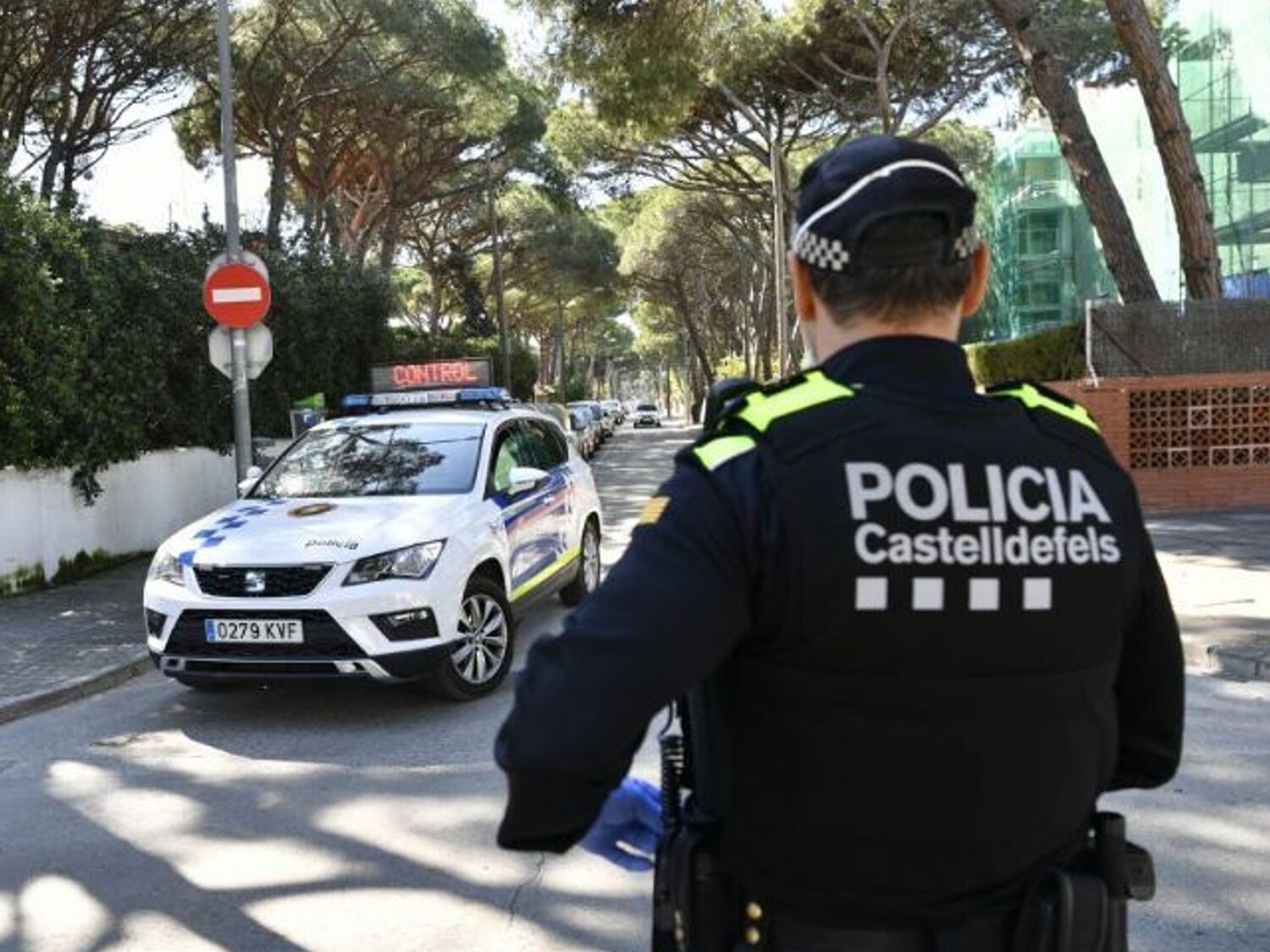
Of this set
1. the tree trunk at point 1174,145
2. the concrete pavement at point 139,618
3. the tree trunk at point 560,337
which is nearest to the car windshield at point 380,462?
the concrete pavement at point 139,618

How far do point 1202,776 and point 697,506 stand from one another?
4406 mm

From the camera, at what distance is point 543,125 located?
30.5 m

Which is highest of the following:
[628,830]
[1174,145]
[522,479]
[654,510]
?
[1174,145]

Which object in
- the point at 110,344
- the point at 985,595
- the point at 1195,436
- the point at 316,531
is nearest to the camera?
the point at 985,595

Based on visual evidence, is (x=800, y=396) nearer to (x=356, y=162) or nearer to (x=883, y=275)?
(x=883, y=275)

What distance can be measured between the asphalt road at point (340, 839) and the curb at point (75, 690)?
126mm

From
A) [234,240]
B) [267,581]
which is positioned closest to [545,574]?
[267,581]

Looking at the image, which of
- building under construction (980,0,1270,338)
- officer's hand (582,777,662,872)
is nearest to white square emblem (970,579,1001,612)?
officer's hand (582,777,662,872)

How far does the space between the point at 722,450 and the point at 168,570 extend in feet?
18.4

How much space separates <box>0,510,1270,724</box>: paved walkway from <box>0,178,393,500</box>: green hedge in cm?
147

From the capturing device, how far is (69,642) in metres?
8.49

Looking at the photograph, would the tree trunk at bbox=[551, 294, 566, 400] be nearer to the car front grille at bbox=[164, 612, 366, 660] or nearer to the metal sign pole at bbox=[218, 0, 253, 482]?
the metal sign pole at bbox=[218, 0, 253, 482]

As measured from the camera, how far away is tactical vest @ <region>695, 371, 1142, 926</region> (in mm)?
1431

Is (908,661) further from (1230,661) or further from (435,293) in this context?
(435,293)
